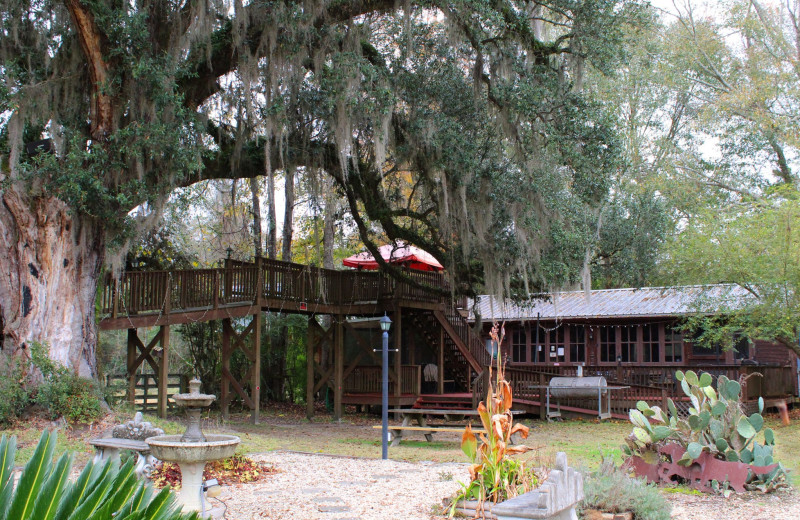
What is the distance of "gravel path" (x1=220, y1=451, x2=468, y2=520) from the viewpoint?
689 centimetres

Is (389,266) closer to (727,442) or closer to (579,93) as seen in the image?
(579,93)

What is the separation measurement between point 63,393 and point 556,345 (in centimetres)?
1630

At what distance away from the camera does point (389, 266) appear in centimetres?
1797

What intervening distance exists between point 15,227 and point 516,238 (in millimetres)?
9312

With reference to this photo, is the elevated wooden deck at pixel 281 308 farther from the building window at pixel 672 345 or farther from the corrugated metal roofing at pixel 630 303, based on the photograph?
the building window at pixel 672 345

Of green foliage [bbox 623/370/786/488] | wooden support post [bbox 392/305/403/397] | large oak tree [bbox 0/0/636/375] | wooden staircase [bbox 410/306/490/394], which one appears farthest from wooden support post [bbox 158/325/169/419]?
green foliage [bbox 623/370/786/488]

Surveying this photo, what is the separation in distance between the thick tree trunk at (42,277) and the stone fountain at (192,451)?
6.52 metres

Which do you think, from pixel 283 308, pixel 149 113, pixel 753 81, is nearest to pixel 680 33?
pixel 753 81

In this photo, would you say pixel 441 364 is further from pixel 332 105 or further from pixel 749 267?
pixel 332 105

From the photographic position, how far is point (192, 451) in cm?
634

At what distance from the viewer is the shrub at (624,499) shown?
Answer: 6.26 m

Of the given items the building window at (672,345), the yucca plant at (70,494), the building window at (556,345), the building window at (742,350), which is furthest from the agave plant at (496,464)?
the building window at (556,345)

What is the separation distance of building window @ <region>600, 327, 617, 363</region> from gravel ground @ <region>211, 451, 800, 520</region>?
14.4 meters

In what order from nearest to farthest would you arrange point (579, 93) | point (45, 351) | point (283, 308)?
point (45, 351), point (579, 93), point (283, 308)
